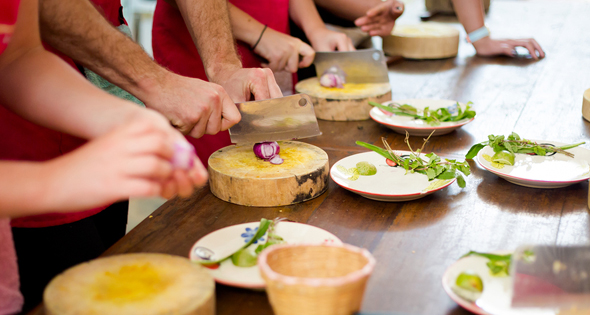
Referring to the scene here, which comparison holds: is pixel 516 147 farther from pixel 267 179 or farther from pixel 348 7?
pixel 348 7

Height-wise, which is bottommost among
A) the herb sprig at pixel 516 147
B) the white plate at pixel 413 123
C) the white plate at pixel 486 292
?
the white plate at pixel 413 123

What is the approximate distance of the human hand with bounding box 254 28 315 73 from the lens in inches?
85.7

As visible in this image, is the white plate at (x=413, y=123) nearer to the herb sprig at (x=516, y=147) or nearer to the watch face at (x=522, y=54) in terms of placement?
the herb sprig at (x=516, y=147)

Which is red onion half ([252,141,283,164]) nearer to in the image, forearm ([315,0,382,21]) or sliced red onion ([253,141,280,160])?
sliced red onion ([253,141,280,160])

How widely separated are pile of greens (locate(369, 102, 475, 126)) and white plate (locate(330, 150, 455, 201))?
402 mm

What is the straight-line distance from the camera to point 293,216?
4.02ft

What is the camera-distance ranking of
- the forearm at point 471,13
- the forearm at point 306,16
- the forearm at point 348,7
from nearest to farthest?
1. the forearm at point 306,16
2. the forearm at point 348,7
3. the forearm at point 471,13

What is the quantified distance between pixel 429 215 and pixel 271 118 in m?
0.52

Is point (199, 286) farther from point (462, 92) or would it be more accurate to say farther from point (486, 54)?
point (486, 54)

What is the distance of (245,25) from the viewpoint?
7.22 ft

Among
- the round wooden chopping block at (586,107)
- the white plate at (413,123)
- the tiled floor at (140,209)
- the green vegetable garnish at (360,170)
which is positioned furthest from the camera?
the tiled floor at (140,209)

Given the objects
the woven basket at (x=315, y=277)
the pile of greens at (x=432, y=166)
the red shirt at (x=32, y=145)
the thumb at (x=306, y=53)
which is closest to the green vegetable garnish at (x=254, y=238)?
the woven basket at (x=315, y=277)

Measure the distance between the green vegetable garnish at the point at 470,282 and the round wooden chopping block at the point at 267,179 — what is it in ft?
1.72

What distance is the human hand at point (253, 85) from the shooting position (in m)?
1.58
